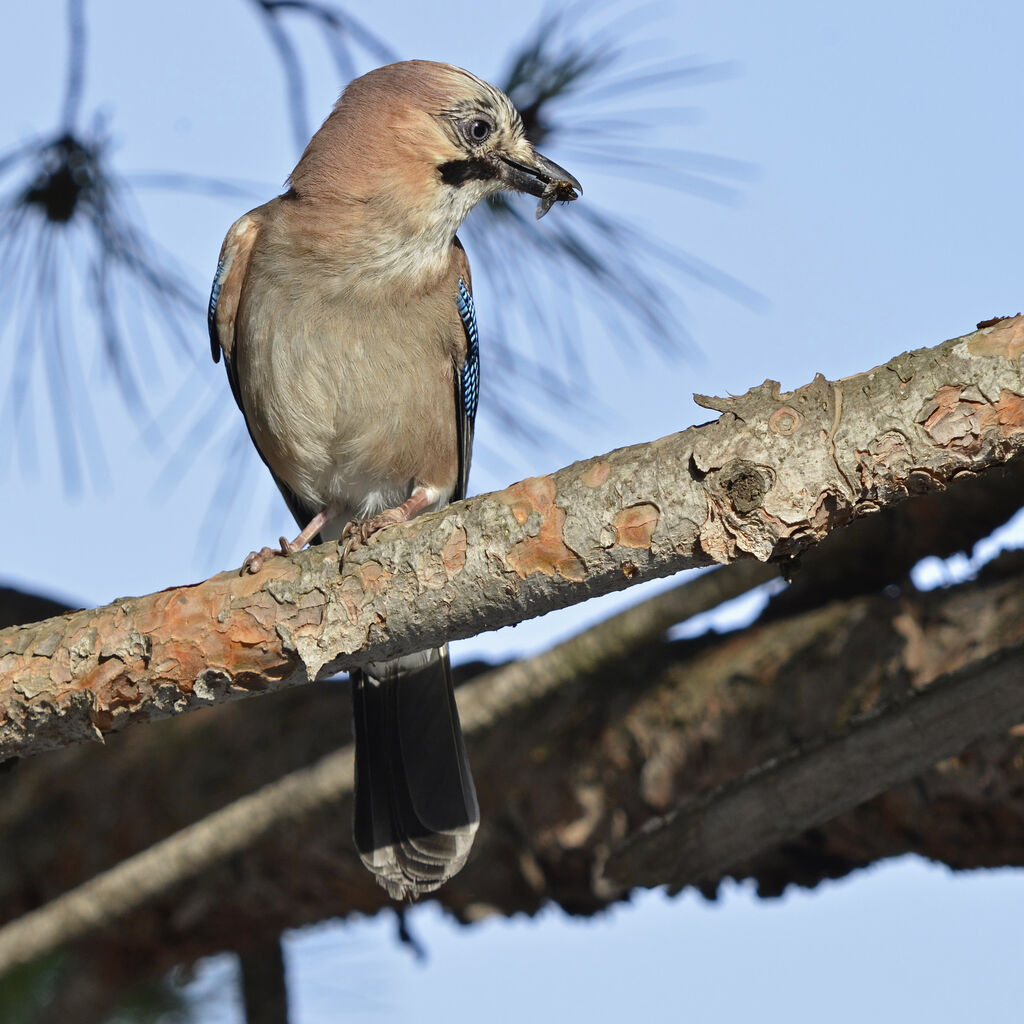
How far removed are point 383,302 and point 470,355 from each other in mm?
383

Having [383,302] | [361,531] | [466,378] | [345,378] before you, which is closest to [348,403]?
[345,378]

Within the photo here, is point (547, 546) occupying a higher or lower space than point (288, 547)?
lower

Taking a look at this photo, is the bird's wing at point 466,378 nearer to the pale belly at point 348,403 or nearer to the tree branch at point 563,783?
the pale belly at point 348,403

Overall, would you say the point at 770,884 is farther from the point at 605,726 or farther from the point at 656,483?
the point at 656,483

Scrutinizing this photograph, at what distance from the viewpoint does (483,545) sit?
6.48ft

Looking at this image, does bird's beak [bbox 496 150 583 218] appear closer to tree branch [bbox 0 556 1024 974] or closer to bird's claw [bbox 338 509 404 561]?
bird's claw [bbox 338 509 404 561]

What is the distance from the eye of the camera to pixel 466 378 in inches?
139

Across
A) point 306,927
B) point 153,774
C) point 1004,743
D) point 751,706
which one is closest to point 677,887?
point 751,706

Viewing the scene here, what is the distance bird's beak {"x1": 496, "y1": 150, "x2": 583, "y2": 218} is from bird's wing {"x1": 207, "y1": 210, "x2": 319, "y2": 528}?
70 cm

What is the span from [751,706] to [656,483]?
1369 mm

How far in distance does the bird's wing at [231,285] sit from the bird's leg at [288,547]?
0.78ft

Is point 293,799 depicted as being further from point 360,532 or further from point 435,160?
point 435,160

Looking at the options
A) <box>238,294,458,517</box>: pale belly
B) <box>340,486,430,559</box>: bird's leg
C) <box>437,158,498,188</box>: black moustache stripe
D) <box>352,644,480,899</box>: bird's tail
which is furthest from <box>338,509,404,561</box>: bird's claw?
<box>437,158,498,188</box>: black moustache stripe

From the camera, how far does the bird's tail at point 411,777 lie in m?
2.98
